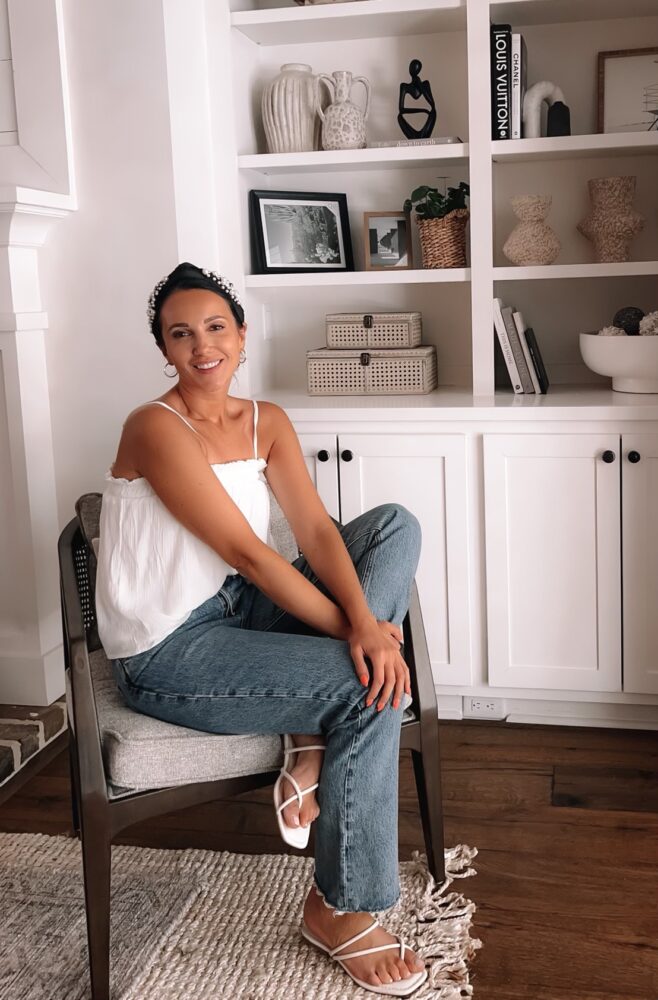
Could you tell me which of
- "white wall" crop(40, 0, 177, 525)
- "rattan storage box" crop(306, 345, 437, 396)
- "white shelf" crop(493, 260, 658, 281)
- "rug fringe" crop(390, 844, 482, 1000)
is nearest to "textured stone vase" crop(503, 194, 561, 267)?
"white shelf" crop(493, 260, 658, 281)

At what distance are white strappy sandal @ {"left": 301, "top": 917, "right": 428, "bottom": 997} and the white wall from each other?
1.50 metres

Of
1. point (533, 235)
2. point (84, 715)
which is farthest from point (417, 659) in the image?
point (533, 235)

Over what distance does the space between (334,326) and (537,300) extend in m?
0.58

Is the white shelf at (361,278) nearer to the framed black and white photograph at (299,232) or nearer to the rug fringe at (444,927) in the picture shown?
the framed black and white photograph at (299,232)

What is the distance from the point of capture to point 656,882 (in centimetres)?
207

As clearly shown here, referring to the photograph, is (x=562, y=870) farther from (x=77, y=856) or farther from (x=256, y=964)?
(x=77, y=856)

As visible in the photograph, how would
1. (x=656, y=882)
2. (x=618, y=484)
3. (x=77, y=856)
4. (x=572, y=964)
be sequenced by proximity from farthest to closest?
(x=618, y=484)
(x=77, y=856)
(x=656, y=882)
(x=572, y=964)

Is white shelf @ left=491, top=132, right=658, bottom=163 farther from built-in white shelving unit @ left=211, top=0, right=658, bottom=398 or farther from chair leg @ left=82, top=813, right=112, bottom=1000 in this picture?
chair leg @ left=82, top=813, right=112, bottom=1000

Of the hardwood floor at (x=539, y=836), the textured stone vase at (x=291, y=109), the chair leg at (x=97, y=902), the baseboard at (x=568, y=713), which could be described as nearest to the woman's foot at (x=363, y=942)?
the hardwood floor at (x=539, y=836)

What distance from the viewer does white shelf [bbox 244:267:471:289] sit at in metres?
2.87

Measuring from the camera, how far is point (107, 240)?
9.25 ft

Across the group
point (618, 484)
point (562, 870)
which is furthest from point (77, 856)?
point (618, 484)

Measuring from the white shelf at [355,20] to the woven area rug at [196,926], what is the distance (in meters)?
2.04

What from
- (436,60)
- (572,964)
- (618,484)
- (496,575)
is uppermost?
(436,60)
